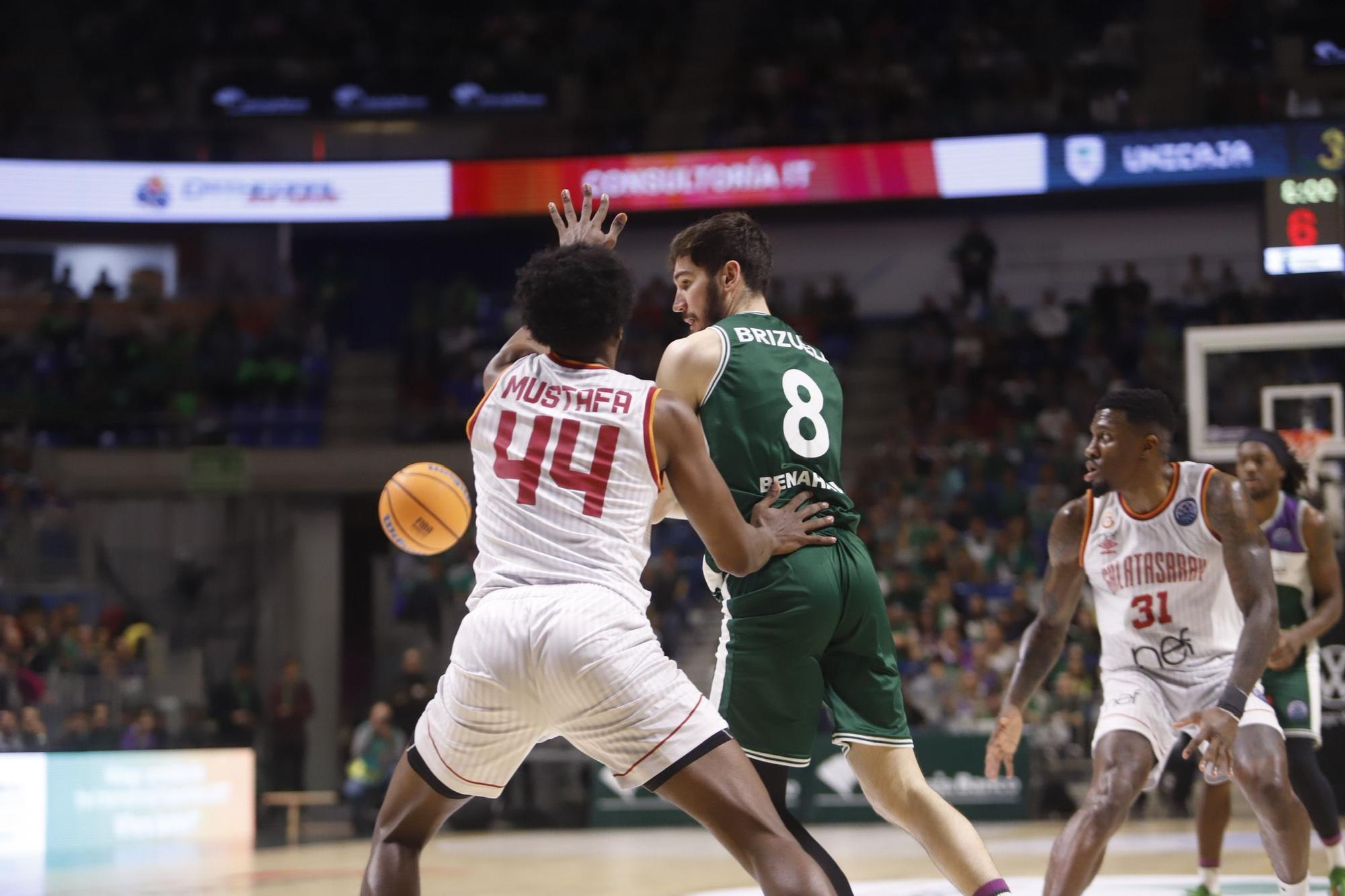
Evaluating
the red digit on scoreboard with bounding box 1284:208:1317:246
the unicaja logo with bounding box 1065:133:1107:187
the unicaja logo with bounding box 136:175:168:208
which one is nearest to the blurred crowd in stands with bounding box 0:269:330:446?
the unicaja logo with bounding box 136:175:168:208

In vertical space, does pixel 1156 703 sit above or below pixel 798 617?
below

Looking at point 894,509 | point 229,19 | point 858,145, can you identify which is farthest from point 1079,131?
point 229,19

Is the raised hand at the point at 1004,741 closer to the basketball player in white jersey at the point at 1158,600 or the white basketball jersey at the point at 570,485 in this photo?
the basketball player in white jersey at the point at 1158,600

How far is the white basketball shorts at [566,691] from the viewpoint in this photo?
3.36 metres

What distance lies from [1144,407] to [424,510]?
256 centimetres

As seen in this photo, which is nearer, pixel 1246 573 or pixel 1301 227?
pixel 1246 573

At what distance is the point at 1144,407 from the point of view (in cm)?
520

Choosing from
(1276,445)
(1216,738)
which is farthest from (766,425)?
(1276,445)

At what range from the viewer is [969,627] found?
46.0ft

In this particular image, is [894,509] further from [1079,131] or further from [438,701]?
[438,701]

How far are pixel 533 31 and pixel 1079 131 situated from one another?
8.49 meters

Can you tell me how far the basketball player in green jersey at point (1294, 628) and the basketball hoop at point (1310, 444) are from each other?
8.37 ft

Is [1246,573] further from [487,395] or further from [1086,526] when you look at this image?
[487,395]

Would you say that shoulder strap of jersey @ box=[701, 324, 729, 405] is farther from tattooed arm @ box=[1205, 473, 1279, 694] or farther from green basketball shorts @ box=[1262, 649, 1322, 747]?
green basketball shorts @ box=[1262, 649, 1322, 747]
